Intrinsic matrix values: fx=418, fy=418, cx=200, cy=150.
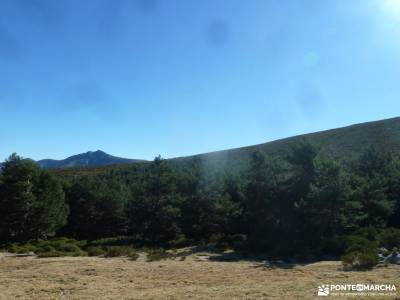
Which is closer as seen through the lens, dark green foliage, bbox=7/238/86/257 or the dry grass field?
the dry grass field

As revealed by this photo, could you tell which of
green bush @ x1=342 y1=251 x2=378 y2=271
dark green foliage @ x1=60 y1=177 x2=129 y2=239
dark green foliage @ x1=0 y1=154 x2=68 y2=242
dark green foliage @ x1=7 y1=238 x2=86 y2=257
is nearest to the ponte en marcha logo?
green bush @ x1=342 y1=251 x2=378 y2=271

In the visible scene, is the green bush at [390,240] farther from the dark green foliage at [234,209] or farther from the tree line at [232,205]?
the tree line at [232,205]

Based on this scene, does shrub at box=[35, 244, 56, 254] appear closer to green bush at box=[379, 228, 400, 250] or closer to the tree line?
the tree line

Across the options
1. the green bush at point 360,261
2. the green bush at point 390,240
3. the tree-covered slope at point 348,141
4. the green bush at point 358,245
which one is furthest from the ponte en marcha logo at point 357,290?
the tree-covered slope at point 348,141

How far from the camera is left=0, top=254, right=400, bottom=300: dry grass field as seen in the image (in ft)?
53.2

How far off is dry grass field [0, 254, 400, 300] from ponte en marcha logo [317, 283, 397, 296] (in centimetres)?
49

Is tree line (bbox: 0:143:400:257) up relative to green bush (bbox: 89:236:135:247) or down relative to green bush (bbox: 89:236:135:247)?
up

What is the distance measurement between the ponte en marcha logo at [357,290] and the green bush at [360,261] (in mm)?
5356

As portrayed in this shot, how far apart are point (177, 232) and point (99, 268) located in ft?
63.8

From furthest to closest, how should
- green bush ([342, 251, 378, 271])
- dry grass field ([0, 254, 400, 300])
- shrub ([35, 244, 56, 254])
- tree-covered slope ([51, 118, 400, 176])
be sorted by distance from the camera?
1. tree-covered slope ([51, 118, 400, 176])
2. shrub ([35, 244, 56, 254])
3. green bush ([342, 251, 378, 271])
4. dry grass field ([0, 254, 400, 300])

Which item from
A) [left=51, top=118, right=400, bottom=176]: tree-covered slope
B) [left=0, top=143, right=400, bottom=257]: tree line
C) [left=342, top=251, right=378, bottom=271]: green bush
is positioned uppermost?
[left=51, top=118, right=400, bottom=176]: tree-covered slope

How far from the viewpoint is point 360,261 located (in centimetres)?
2147

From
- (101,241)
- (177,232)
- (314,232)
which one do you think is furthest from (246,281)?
(101,241)

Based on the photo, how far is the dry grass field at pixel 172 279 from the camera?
16203 millimetres
